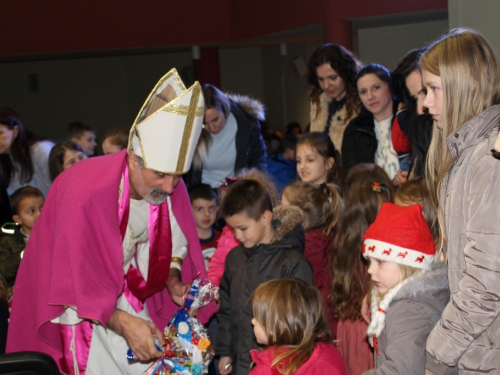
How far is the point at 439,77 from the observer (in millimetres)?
2342

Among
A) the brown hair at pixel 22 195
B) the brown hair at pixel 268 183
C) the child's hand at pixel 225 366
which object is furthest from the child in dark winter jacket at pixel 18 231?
the child's hand at pixel 225 366

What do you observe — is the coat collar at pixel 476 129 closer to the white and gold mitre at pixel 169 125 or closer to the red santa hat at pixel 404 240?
the red santa hat at pixel 404 240

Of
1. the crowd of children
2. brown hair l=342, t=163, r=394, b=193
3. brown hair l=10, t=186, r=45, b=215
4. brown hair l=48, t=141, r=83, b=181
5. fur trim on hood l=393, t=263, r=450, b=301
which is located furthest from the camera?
brown hair l=48, t=141, r=83, b=181

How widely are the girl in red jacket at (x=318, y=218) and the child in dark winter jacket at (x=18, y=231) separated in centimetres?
186

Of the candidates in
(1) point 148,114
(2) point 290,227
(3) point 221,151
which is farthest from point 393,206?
(3) point 221,151

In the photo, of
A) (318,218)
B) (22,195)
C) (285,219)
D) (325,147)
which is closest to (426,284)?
(285,219)

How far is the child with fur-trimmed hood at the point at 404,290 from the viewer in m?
2.47

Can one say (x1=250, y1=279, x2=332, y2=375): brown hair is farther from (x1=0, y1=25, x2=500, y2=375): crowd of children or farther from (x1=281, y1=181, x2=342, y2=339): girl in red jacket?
(x1=281, y1=181, x2=342, y2=339): girl in red jacket

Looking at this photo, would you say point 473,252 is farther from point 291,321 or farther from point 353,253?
point 353,253

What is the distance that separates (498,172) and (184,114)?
143 cm

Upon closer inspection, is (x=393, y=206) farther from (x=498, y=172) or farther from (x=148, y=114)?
(x=148, y=114)

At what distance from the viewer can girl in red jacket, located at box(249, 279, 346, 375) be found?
2695 millimetres

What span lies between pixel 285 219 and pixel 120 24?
658 centimetres

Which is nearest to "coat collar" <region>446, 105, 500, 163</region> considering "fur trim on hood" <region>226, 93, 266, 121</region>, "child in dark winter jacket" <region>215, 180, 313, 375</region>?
"child in dark winter jacket" <region>215, 180, 313, 375</region>
